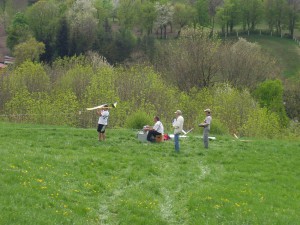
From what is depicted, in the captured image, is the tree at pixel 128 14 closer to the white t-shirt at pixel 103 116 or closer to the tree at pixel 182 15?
the tree at pixel 182 15

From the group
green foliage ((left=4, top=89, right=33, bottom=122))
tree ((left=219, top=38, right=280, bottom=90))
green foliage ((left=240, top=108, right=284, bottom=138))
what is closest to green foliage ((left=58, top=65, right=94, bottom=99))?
green foliage ((left=4, top=89, right=33, bottom=122))

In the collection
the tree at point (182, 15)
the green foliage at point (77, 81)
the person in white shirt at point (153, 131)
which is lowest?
the green foliage at point (77, 81)

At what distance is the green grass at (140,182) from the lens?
1695 cm

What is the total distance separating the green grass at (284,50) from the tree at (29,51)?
46.5 meters

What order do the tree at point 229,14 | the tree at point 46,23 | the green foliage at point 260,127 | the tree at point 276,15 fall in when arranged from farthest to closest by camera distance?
the tree at point 276,15
the tree at point 229,14
the tree at point 46,23
the green foliage at point 260,127

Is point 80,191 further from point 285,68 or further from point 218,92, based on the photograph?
point 285,68

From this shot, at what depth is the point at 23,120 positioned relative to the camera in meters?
44.1

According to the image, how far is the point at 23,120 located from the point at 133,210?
28536 millimetres

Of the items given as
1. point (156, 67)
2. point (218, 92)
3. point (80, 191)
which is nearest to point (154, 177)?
point (80, 191)

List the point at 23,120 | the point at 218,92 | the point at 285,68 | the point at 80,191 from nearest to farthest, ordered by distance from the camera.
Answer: the point at 80,191, the point at 23,120, the point at 218,92, the point at 285,68

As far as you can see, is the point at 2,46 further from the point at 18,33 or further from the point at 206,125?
the point at 206,125

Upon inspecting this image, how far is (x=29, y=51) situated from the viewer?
280ft

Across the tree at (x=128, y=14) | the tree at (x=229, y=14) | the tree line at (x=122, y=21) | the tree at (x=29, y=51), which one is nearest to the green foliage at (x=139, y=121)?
Result: the tree at (x=29, y=51)

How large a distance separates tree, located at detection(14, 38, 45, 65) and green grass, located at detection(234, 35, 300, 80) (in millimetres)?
46531
